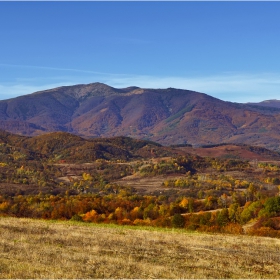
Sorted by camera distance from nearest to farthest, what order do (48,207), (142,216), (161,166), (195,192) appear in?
1. (142,216)
2. (48,207)
3. (195,192)
4. (161,166)

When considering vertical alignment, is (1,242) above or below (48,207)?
above

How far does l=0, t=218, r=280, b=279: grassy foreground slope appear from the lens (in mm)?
16844

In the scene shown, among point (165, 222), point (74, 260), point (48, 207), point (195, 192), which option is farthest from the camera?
point (195, 192)

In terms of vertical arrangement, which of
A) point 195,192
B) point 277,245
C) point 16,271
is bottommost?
point 195,192

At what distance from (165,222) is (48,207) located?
3309 centimetres

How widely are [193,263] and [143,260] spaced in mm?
2086

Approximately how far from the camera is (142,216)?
65.8 meters

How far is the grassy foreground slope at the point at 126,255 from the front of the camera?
16844 millimetres

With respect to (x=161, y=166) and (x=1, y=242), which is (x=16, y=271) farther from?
(x=161, y=166)

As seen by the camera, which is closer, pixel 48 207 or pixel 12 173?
pixel 48 207

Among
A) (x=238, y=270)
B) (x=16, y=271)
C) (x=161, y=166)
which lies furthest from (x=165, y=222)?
(x=161, y=166)

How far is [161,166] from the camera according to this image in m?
198

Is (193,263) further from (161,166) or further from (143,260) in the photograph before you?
(161,166)

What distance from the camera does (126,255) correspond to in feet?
67.7
